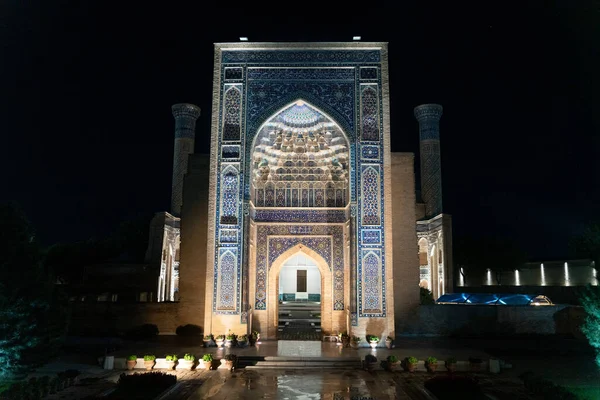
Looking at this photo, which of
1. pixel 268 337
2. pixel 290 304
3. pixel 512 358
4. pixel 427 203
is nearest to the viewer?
pixel 512 358

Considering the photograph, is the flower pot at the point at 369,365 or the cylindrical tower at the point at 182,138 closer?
the flower pot at the point at 369,365

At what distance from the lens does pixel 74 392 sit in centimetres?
745

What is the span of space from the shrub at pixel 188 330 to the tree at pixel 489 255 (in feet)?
62.4

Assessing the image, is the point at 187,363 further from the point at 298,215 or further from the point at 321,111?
the point at 321,111

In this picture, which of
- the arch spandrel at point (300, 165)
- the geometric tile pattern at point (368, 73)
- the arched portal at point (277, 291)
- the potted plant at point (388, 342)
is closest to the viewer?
the potted plant at point (388, 342)

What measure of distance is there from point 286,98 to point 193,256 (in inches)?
228

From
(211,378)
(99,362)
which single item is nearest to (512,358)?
(211,378)

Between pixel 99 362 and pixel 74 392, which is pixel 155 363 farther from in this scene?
pixel 74 392

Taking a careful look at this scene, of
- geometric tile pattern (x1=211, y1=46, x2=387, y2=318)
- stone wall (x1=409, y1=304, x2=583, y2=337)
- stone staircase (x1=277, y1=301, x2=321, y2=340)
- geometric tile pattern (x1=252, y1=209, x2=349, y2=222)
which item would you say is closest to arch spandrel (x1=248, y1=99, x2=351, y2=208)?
geometric tile pattern (x1=252, y1=209, x2=349, y2=222)

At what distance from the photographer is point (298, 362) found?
982cm

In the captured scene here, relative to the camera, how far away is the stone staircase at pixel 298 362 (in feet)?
31.8

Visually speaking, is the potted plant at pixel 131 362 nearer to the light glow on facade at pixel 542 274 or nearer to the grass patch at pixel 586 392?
the grass patch at pixel 586 392

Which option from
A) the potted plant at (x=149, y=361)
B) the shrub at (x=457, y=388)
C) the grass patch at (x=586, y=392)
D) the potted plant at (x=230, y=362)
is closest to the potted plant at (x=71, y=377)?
the potted plant at (x=149, y=361)

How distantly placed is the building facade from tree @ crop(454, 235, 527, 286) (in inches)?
596
